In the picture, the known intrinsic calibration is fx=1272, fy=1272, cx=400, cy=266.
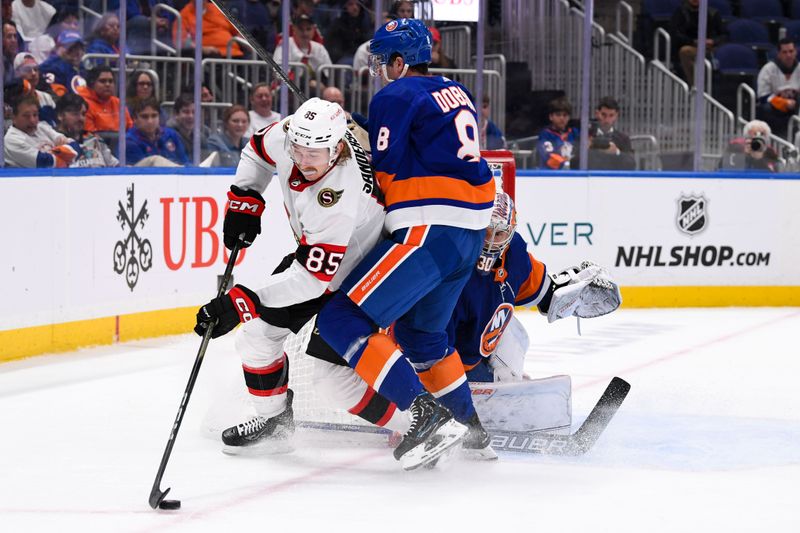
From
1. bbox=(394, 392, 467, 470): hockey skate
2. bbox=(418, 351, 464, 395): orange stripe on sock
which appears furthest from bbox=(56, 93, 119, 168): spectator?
bbox=(394, 392, 467, 470): hockey skate

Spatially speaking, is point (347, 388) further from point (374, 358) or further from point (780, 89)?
point (780, 89)

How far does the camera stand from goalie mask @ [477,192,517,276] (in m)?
3.70

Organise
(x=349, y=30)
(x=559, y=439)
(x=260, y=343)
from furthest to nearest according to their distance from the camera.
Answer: (x=349, y=30)
(x=559, y=439)
(x=260, y=343)

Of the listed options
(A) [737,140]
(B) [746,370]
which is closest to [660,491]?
(B) [746,370]

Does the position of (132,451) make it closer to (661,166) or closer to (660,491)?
(660,491)

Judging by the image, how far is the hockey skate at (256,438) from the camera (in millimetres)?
3592

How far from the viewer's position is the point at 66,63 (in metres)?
5.87

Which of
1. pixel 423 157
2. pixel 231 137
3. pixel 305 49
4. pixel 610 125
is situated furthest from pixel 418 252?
pixel 610 125

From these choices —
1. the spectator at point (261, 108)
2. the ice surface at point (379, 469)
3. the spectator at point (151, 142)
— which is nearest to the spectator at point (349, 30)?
the spectator at point (261, 108)

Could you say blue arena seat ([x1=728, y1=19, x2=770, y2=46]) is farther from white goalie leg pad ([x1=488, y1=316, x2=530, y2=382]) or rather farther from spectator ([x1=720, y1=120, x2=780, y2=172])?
white goalie leg pad ([x1=488, y1=316, x2=530, y2=382])

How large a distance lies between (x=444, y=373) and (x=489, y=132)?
431 centimetres

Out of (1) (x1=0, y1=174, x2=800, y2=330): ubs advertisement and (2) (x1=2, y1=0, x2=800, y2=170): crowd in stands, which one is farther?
(2) (x1=2, y1=0, x2=800, y2=170): crowd in stands

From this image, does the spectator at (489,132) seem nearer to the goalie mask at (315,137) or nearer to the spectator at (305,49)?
the spectator at (305,49)

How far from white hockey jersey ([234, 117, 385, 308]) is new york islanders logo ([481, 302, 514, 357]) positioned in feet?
1.95
